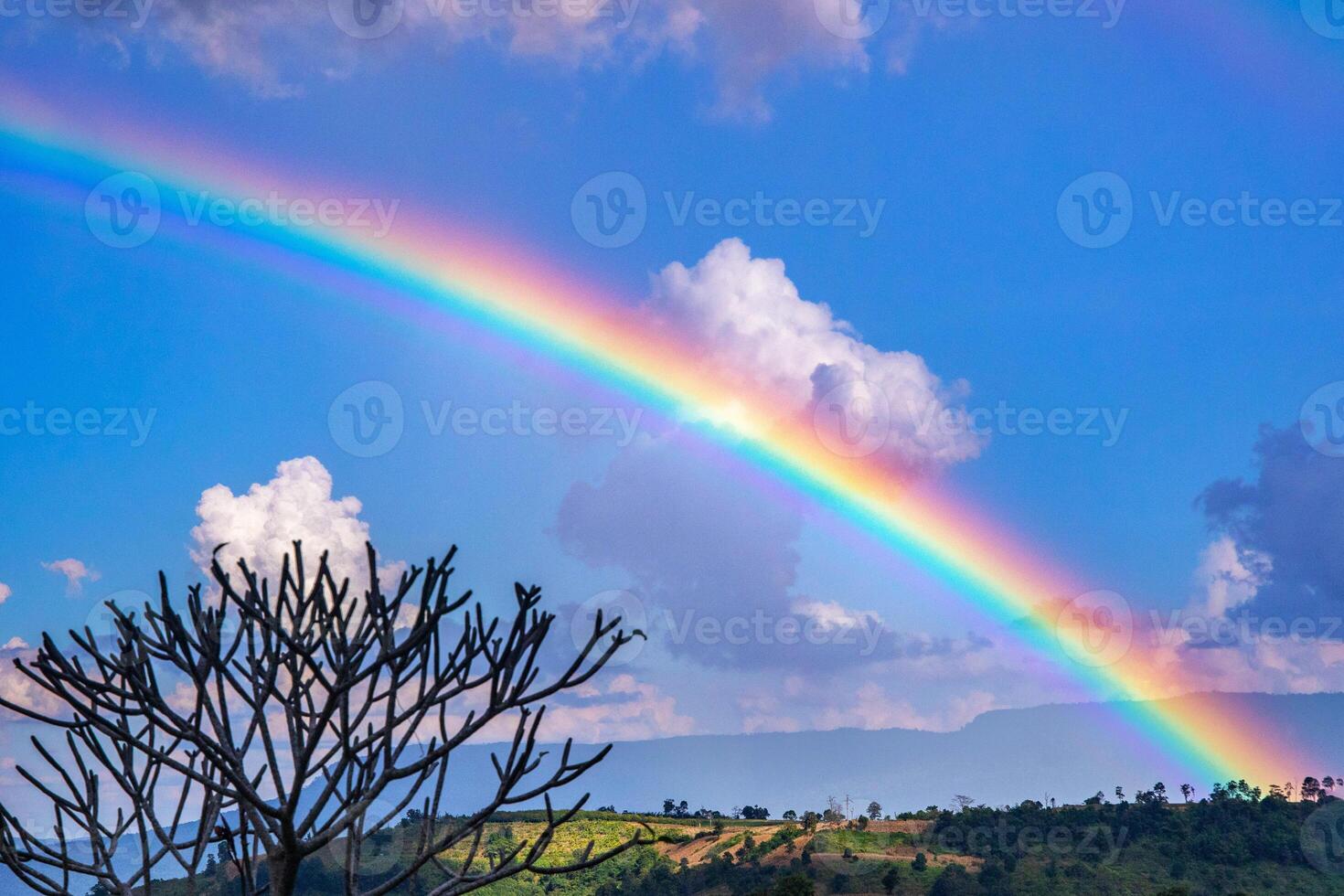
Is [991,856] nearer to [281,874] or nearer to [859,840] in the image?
[859,840]

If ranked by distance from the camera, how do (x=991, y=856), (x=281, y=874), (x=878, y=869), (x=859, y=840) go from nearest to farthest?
1. (x=281, y=874)
2. (x=878, y=869)
3. (x=991, y=856)
4. (x=859, y=840)

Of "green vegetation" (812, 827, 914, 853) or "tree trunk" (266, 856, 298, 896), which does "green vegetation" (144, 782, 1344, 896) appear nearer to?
"green vegetation" (812, 827, 914, 853)

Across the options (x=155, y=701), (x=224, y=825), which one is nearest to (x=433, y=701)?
(x=155, y=701)

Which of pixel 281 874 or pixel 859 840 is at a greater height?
pixel 859 840

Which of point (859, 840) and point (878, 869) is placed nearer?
point (878, 869)

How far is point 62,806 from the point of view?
25.5 ft

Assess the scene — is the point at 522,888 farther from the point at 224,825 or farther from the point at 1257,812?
the point at 224,825

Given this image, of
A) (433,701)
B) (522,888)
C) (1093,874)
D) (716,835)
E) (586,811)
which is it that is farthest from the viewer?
(586,811)

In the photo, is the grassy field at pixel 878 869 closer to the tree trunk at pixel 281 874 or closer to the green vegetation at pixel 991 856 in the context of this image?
the green vegetation at pixel 991 856

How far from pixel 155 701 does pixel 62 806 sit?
243cm

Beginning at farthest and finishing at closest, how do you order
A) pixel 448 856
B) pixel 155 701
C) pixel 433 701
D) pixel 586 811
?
pixel 586 811 → pixel 448 856 → pixel 433 701 → pixel 155 701

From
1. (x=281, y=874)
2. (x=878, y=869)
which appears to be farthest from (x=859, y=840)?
(x=281, y=874)

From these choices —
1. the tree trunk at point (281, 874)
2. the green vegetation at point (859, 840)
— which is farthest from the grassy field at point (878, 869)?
the tree trunk at point (281, 874)

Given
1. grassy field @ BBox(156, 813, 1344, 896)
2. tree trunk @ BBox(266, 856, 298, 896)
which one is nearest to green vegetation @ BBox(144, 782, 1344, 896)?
grassy field @ BBox(156, 813, 1344, 896)
